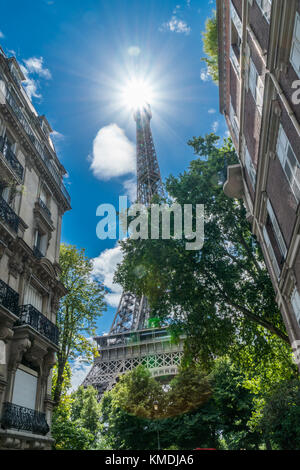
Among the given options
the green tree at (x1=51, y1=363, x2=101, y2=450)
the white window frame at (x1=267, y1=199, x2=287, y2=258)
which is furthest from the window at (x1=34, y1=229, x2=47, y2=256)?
the white window frame at (x1=267, y1=199, x2=287, y2=258)

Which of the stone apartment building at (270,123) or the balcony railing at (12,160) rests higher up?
the balcony railing at (12,160)

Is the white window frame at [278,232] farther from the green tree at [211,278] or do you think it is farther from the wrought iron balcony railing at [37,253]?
the wrought iron balcony railing at [37,253]

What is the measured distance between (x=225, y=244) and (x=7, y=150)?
10.9 meters

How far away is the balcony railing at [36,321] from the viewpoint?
1395 centimetres

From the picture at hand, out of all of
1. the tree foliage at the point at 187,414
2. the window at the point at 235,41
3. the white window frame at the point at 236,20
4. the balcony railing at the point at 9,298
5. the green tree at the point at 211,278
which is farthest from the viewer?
the tree foliage at the point at 187,414

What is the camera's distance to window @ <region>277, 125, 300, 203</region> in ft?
29.1

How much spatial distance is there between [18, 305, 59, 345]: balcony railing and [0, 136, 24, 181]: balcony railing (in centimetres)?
598

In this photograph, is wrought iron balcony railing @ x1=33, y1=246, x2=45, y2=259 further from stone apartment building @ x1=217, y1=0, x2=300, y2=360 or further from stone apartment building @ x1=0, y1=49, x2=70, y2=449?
stone apartment building @ x1=217, y1=0, x2=300, y2=360

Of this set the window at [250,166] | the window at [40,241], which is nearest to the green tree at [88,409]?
the window at [40,241]

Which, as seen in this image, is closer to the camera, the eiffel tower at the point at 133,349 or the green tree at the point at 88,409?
the green tree at the point at 88,409

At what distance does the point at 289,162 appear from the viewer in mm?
9336

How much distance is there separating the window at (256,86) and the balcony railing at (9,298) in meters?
10.7
